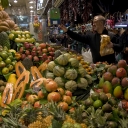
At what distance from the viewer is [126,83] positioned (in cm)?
207

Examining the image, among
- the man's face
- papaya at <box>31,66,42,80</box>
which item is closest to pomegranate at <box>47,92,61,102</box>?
papaya at <box>31,66,42,80</box>

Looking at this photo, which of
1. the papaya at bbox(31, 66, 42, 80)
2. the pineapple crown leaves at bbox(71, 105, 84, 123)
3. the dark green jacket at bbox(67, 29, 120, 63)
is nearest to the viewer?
the pineapple crown leaves at bbox(71, 105, 84, 123)

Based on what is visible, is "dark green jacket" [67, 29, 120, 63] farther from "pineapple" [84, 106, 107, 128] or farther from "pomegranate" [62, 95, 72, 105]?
"pineapple" [84, 106, 107, 128]

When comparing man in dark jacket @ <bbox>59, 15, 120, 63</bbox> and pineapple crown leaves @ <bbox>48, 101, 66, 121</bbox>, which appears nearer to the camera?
pineapple crown leaves @ <bbox>48, 101, 66, 121</bbox>

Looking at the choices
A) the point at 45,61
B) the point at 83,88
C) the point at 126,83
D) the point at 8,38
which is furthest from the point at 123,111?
the point at 8,38

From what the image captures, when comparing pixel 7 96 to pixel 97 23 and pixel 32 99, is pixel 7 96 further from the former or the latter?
pixel 97 23

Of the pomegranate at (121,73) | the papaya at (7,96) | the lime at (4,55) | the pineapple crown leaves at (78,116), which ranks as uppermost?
the lime at (4,55)

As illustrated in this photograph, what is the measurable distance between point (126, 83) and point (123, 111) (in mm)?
369

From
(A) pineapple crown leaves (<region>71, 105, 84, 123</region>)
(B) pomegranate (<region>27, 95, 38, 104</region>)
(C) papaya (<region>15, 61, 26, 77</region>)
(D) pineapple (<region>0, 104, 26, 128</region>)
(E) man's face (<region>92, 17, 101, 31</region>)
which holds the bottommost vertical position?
(B) pomegranate (<region>27, 95, 38, 104</region>)

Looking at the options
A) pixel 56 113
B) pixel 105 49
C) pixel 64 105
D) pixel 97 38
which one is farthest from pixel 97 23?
pixel 56 113

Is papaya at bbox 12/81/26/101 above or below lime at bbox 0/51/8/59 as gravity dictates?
below

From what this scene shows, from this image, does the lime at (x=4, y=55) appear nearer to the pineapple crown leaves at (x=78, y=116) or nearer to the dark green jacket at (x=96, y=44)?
the dark green jacket at (x=96, y=44)

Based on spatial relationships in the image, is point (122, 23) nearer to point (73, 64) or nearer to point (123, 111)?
point (73, 64)

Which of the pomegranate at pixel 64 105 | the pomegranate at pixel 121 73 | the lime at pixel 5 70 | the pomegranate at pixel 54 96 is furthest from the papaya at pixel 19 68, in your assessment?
the pomegranate at pixel 121 73
